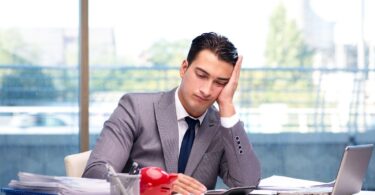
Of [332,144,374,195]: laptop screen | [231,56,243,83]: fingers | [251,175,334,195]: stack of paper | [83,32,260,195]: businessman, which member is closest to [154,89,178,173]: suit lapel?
[83,32,260,195]: businessman

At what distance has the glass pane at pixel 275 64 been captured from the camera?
5.05 metres

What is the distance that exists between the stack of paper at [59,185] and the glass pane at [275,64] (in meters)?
2.65

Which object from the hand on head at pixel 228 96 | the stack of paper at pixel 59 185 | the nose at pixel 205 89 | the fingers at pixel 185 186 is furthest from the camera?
the hand on head at pixel 228 96

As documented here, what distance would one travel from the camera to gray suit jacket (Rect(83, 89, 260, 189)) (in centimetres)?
321

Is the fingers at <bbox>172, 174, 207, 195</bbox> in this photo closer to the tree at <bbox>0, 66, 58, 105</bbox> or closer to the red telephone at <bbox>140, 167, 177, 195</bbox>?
the red telephone at <bbox>140, 167, 177, 195</bbox>

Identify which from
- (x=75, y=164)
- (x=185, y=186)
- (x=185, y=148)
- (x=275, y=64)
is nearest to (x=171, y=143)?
(x=185, y=148)

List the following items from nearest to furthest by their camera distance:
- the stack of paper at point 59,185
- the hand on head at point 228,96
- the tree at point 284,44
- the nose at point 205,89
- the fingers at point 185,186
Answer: the stack of paper at point 59,185 → the fingers at point 185,186 → the nose at point 205,89 → the hand on head at point 228,96 → the tree at point 284,44

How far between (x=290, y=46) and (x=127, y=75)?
1.09 meters

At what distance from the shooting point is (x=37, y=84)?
16.5ft

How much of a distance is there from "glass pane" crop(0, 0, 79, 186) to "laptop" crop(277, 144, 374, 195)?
2.59 metres

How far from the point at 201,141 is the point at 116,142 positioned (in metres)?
0.36

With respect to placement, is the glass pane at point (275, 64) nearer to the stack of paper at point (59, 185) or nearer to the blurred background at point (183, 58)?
the blurred background at point (183, 58)

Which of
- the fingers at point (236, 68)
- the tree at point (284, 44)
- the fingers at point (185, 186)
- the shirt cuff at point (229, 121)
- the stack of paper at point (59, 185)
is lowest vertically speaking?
the fingers at point (185, 186)

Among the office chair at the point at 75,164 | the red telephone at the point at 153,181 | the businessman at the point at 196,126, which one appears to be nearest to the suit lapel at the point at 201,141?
the businessman at the point at 196,126
